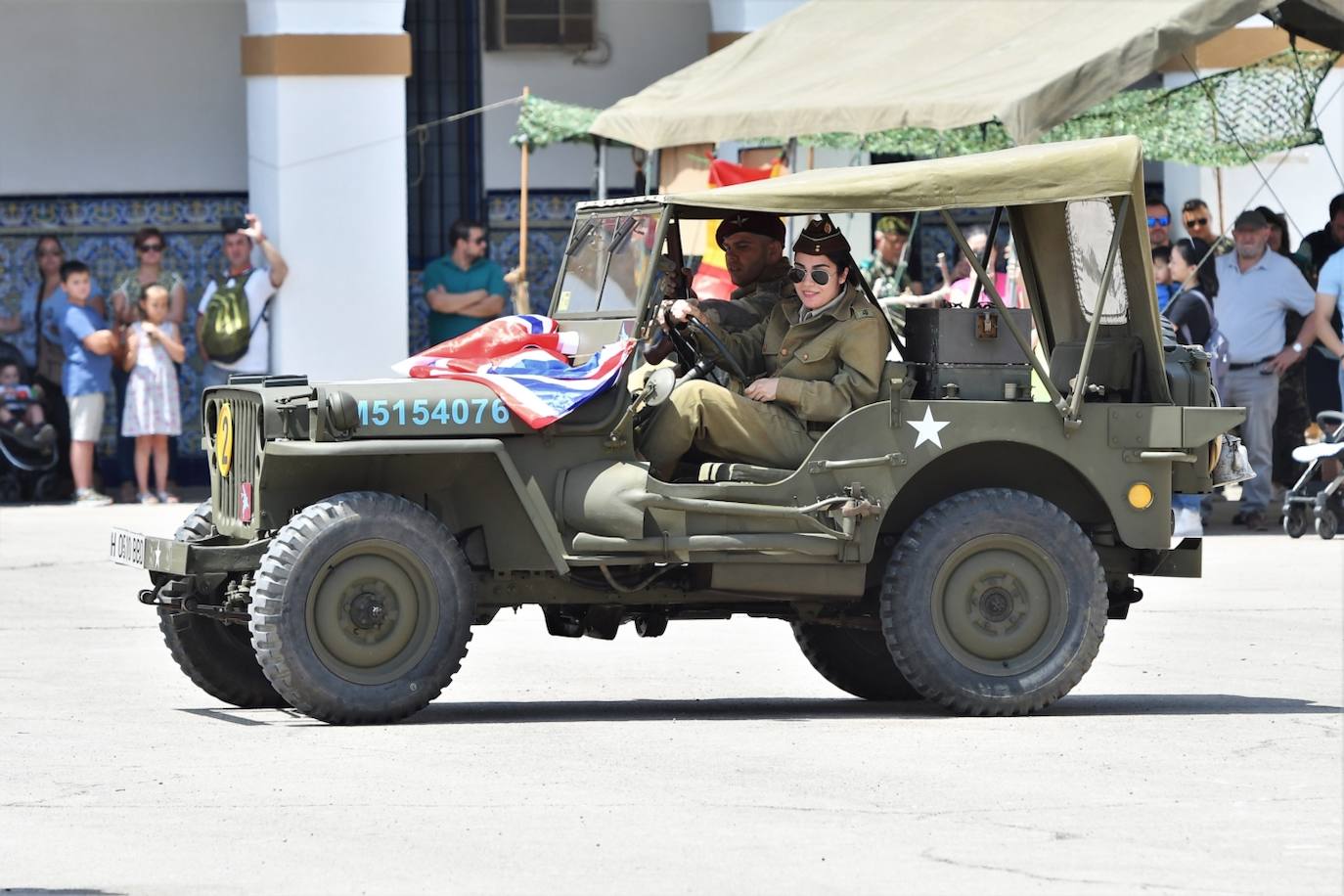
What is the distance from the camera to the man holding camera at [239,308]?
63.5ft

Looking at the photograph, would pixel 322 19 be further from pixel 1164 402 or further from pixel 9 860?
pixel 9 860

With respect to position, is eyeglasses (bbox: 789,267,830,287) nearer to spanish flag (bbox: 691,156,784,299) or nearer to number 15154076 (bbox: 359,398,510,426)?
spanish flag (bbox: 691,156,784,299)

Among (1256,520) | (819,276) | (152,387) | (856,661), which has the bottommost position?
(1256,520)

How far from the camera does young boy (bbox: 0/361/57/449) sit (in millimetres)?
19234

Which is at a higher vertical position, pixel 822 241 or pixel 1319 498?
pixel 822 241

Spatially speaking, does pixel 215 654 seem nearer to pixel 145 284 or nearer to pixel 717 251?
pixel 717 251

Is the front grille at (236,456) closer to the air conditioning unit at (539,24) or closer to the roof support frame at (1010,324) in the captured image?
the roof support frame at (1010,324)

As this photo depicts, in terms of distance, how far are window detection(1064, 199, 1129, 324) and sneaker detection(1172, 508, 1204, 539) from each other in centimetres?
89

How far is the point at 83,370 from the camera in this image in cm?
1919

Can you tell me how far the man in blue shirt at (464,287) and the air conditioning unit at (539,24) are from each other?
2.28 metres

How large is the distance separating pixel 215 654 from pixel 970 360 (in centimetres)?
297

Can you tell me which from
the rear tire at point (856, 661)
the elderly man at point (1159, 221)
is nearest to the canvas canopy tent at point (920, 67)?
the elderly man at point (1159, 221)

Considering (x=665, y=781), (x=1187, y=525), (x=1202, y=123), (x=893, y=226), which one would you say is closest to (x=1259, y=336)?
(x=1202, y=123)

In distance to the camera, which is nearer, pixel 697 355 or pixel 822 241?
pixel 822 241
